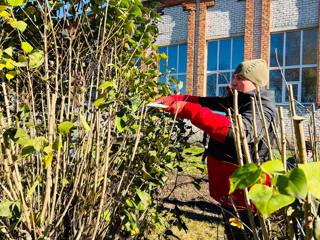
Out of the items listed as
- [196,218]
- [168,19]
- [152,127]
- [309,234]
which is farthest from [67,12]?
[168,19]

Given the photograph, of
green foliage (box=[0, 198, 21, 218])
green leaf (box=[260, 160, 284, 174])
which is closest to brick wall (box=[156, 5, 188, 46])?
green foliage (box=[0, 198, 21, 218])

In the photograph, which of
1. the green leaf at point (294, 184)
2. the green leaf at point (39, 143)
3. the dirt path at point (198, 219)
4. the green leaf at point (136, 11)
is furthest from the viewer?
the dirt path at point (198, 219)

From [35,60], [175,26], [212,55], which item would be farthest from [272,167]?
[175,26]

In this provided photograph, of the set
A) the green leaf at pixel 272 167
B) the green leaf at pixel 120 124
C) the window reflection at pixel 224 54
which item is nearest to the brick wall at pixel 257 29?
the window reflection at pixel 224 54

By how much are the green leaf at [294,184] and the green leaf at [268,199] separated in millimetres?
13

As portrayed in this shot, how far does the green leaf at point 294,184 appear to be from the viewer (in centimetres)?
82

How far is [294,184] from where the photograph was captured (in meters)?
0.83

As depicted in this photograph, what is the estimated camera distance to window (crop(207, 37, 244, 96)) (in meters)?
16.9

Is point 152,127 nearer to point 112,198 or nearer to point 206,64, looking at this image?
point 112,198

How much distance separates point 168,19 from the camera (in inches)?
750

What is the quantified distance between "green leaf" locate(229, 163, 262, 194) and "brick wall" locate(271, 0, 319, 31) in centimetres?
1506

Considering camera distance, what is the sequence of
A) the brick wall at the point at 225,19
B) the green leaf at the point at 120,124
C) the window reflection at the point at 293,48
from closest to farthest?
the green leaf at the point at 120,124, the window reflection at the point at 293,48, the brick wall at the point at 225,19

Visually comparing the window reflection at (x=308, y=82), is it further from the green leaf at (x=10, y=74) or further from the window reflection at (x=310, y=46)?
the green leaf at (x=10, y=74)

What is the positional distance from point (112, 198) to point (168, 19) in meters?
17.5
